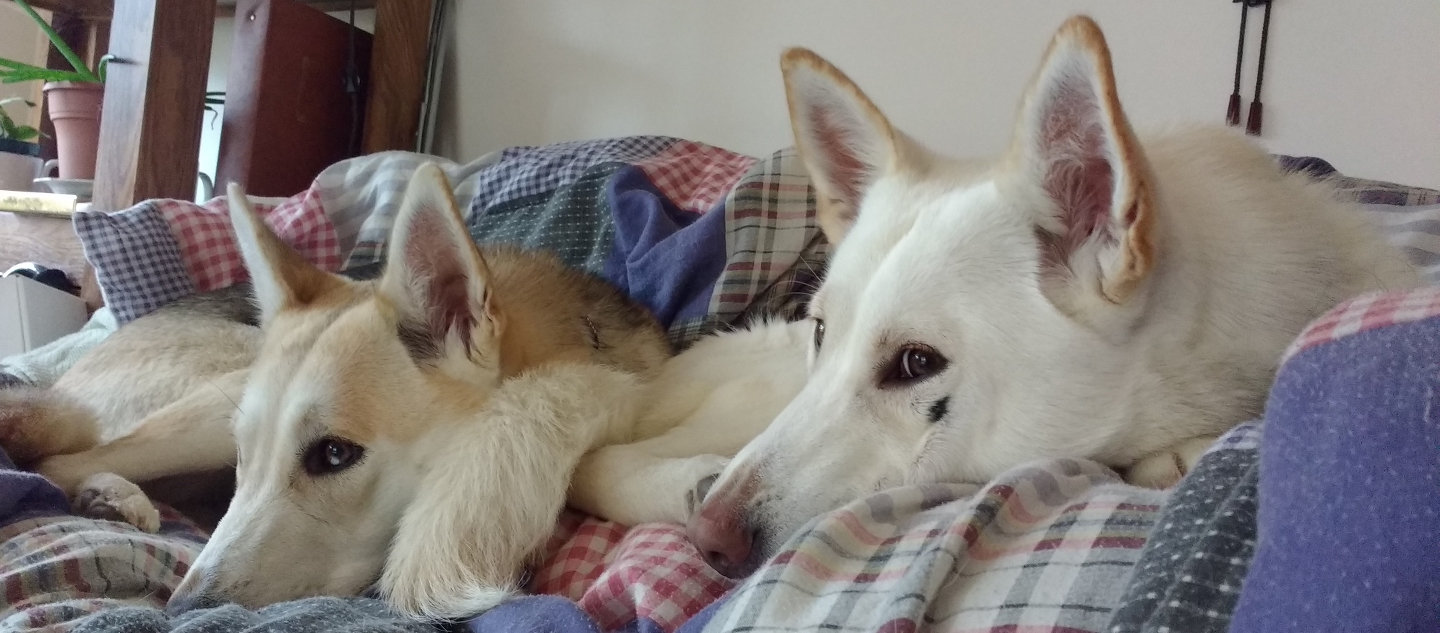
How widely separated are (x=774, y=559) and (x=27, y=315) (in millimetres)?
2690

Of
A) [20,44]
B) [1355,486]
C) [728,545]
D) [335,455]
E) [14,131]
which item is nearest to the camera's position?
[1355,486]

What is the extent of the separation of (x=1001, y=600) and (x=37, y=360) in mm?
2380

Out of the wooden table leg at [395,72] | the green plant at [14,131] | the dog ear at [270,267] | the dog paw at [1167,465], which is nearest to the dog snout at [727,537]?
the dog paw at [1167,465]

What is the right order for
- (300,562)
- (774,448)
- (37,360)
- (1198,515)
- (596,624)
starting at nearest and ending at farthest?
(1198,515)
(596,624)
(774,448)
(300,562)
(37,360)

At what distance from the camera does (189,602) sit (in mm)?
1007

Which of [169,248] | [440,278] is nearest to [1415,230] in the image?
[440,278]

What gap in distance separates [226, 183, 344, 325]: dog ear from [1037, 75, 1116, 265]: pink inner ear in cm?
117

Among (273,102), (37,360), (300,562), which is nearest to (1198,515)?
(300,562)

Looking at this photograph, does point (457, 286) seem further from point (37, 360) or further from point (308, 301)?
point (37, 360)

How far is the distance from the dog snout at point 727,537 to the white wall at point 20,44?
511cm

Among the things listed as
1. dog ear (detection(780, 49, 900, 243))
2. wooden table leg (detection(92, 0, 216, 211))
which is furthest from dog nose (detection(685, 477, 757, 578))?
wooden table leg (detection(92, 0, 216, 211))

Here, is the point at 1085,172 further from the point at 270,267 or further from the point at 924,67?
the point at 924,67

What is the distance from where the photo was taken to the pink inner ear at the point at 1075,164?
0.86 m

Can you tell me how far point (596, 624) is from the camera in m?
0.83
